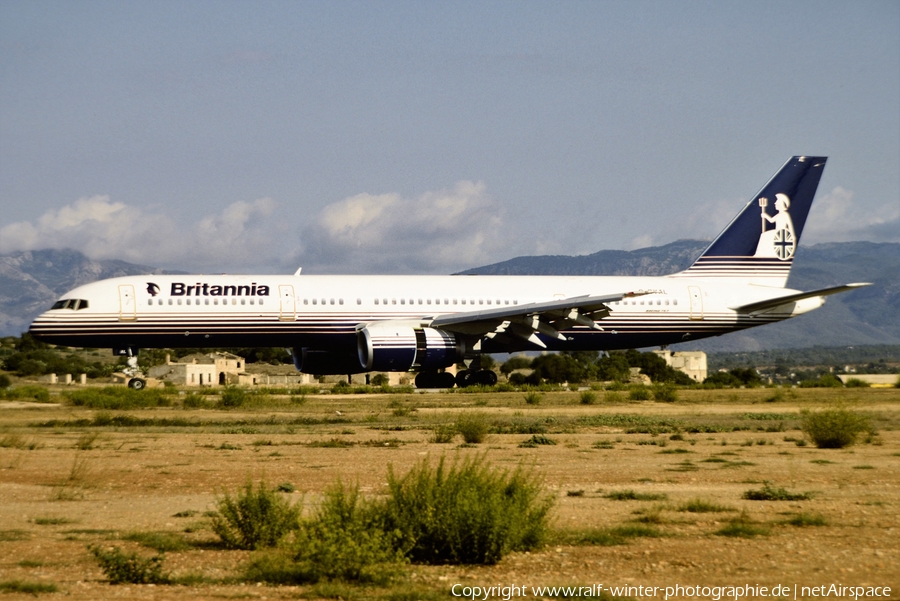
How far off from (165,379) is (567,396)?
34.3 meters

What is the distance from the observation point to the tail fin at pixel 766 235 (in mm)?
42469

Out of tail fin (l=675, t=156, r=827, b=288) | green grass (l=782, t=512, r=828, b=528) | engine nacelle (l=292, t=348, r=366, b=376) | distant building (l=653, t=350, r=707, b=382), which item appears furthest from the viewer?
distant building (l=653, t=350, r=707, b=382)

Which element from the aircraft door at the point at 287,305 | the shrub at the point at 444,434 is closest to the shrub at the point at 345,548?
the shrub at the point at 444,434

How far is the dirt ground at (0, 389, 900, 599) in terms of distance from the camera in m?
9.55

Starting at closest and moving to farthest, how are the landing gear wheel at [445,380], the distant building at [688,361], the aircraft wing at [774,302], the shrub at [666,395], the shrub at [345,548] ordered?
1. the shrub at [345,548]
2. the landing gear wheel at [445,380]
3. the shrub at [666,395]
4. the aircraft wing at [774,302]
5. the distant building at [688,361]

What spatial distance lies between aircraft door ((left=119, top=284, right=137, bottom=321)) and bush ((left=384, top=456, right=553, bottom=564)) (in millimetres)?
26185

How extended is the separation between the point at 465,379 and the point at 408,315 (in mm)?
3554

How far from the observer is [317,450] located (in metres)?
20.7

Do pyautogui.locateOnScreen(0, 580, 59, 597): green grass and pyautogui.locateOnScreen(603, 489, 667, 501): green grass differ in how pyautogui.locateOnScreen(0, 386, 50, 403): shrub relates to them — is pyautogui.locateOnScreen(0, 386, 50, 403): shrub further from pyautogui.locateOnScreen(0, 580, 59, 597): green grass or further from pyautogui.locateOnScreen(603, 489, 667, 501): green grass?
pyautogui.locateOnScreen(0, 580, 59, 597): green grass

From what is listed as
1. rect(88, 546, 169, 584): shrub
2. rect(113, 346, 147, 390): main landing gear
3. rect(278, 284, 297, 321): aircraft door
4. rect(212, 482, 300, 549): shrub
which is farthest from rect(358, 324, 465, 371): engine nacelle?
rect(88, 546, 169, 584): shrub

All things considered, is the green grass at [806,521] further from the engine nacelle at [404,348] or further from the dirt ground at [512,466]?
the engine nacelle at [404,348]

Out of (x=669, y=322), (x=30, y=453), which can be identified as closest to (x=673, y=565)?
(x=30, y=453)

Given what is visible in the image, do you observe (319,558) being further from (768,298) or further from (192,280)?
(768,298)

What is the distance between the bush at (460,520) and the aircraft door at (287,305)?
25.5m
